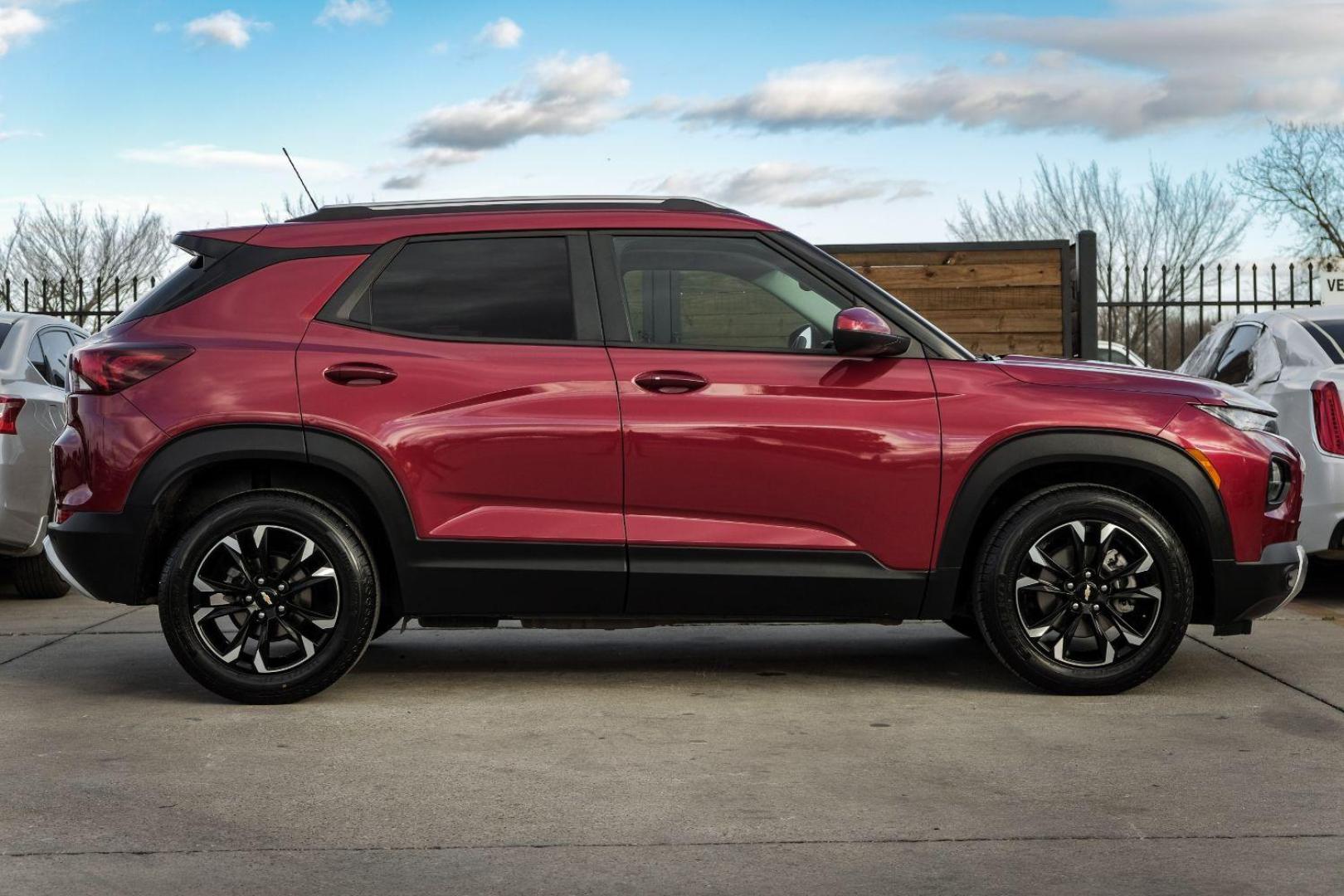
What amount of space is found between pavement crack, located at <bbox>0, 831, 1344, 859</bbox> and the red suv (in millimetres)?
1761

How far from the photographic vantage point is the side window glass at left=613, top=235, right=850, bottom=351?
19.6 ft

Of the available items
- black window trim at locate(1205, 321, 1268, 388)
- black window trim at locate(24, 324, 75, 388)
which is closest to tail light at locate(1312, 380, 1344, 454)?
black window trim at locate(1205, 321, 1268, 388)

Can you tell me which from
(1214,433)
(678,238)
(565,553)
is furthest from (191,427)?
(1214,433)

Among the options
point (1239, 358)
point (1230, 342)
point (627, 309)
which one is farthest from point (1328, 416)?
point (627, 309)

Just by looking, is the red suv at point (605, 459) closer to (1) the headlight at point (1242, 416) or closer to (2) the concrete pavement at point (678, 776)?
(1) the headlight at point (1242, 416)

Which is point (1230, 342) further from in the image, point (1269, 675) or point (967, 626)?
point (1269, 675)

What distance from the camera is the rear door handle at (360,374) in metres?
5.87

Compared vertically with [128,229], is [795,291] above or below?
below

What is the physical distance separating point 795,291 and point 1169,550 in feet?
5.49

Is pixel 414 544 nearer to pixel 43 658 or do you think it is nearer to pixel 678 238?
pixel 678 238

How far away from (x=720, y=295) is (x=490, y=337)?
0.87m

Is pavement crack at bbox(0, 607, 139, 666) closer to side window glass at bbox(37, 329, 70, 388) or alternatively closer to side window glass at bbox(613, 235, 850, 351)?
side window glass at bbox(37, 329, 70, 388)

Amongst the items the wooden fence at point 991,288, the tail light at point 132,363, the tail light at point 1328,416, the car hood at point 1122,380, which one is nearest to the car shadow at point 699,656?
the car hood at point 1122,380

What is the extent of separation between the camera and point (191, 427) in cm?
587
